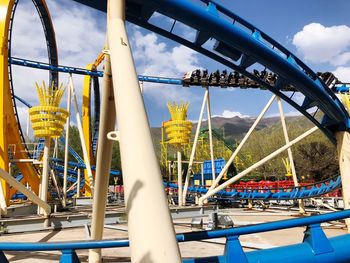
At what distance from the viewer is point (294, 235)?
8852mm

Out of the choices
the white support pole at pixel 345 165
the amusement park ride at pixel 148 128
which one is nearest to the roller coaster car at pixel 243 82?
the amusement park ride at pixel 148 128

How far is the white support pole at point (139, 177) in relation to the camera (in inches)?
76.8

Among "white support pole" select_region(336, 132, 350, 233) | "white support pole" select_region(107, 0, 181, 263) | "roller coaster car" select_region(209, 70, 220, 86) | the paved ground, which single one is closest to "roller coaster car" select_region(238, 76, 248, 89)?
"roller coaster car" select_region(209, 70, 220, 86)

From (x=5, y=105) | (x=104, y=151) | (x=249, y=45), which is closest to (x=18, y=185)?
(x=104, y=151)

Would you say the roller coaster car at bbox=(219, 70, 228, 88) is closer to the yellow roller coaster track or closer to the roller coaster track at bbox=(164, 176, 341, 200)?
the roller coaster track at bbox=(164, 176, 341, 200)

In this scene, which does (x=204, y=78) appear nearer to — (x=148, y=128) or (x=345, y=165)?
(x=345, y=165)

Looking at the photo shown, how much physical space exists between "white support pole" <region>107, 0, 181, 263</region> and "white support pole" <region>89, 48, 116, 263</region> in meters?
0.73

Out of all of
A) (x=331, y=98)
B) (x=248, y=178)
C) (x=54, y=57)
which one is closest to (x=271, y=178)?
(x=248, y=178)

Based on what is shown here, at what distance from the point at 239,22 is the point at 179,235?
15.6ft

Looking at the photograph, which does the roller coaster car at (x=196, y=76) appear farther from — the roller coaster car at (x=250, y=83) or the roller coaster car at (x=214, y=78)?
the roller coaster car at (x=250, y=83)

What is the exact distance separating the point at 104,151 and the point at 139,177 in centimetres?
163

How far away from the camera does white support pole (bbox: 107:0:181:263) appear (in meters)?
1.95

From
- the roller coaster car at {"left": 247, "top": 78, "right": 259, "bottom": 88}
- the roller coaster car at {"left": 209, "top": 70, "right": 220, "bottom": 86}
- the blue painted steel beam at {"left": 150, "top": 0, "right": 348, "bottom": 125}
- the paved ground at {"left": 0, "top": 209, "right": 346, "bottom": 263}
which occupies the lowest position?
the paved ground at {"left": 0, "top": 209, "right": 346, "bottom": 263}

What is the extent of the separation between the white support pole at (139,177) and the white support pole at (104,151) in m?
0.73
